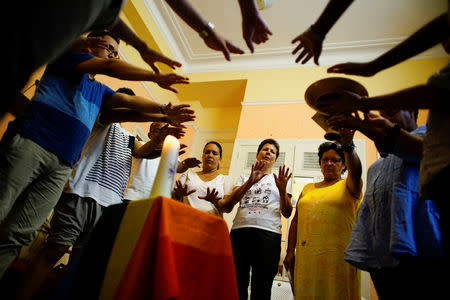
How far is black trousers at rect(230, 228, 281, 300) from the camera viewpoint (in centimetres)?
175

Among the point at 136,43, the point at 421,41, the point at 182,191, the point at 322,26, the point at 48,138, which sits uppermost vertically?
the point at 322,26

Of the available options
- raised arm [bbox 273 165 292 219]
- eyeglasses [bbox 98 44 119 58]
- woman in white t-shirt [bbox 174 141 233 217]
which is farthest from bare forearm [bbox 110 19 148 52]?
raised arm [bbox 273 165 292 219]

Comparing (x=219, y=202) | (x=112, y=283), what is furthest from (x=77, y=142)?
(x=219, y=202)

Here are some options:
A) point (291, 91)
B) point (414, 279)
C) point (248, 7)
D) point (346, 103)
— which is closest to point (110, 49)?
point (248, 7)

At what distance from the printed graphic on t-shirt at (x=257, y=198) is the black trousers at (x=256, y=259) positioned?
0.55 feet

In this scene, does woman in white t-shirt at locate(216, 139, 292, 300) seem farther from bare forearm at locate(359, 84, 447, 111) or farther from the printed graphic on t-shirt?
bare forearm at locate(359, 84, 447, 111)

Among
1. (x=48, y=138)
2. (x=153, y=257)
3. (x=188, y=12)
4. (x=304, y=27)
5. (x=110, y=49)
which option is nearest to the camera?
(x=153, y=257)

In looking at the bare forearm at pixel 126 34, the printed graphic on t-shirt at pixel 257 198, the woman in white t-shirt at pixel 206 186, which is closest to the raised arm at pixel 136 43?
the bare forearm at pixel 126 34

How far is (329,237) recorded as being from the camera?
1.64 m

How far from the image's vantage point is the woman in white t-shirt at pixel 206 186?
6.47 ft

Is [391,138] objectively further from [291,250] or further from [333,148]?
[291,250]

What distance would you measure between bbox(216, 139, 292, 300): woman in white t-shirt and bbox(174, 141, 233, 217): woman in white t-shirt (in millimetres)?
100

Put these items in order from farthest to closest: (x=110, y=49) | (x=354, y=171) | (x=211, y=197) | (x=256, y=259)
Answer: (x=211, y=197) → (x=256, y=259) → (x=354, y=171) → (x=110, y=49)

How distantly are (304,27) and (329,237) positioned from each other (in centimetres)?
382
